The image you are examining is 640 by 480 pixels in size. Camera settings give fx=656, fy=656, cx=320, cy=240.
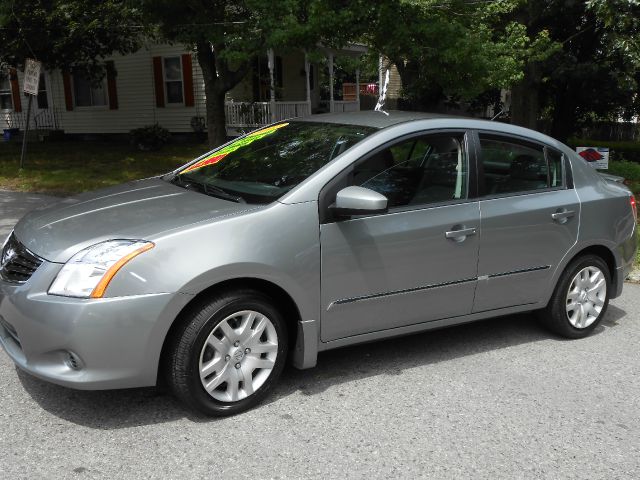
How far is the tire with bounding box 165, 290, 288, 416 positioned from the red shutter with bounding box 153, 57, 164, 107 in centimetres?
1910

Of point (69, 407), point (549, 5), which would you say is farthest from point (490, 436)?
point (549, 5)

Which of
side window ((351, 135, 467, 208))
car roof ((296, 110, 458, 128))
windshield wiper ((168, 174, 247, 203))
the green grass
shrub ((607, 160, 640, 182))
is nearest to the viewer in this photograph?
windshield wiper ((168, 174, 247, 203))

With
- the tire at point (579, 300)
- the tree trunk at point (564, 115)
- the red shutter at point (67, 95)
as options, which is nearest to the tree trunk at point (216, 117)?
the tire at point (579, 300)

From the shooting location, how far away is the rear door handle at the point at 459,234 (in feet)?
13.7

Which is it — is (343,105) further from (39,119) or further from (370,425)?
(370,425)

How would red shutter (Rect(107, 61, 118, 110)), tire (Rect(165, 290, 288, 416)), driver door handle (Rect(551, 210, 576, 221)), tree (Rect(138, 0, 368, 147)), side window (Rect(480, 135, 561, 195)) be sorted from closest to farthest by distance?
tire (Rect(165, 290, 288, 416)) → side window (Rect(480, 135, 561, 195)) → driver door handle (Rect(551, 210, 576, 221)) → tree (Rect(138, 0, 368, 147)) → red shutter (Rect(107, 61, 118, 110))

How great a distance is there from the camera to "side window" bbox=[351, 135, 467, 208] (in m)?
4.09

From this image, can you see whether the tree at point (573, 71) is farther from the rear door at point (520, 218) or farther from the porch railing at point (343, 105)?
the rear door at point (520, 218)

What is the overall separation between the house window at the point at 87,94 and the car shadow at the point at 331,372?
20.4 metres

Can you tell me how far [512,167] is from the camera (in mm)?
4621

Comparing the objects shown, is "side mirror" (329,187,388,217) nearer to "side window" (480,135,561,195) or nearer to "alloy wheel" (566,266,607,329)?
"side window" (480,135,561,195)

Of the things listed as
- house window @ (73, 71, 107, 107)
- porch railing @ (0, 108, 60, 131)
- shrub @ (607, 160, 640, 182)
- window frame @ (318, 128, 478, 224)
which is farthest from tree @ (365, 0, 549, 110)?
porch railing @ (0, 108, 60, 131)

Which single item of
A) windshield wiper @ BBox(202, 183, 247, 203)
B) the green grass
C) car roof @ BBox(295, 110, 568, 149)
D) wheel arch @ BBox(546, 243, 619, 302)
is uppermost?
car roof @ BBox(295, 110, 568, 149)

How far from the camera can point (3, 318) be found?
11.7 feet
